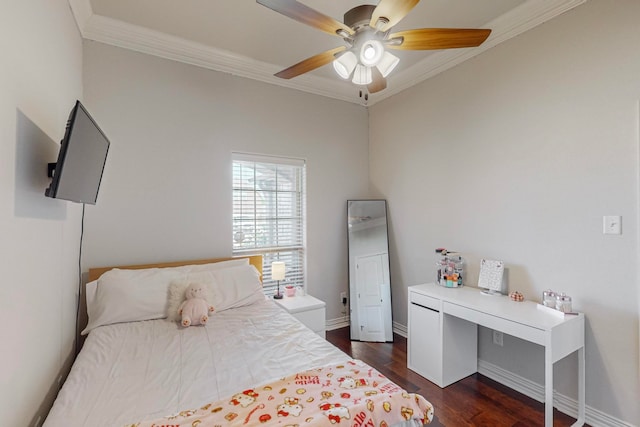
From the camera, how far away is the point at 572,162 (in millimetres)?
1951

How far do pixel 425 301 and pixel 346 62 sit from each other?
1.92m

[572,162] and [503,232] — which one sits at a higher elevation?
[572,162]

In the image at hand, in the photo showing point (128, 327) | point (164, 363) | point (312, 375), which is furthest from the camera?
point (128, 327)

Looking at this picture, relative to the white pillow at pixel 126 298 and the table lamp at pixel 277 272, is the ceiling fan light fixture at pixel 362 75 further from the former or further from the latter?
the white pillow at pixel 126 298

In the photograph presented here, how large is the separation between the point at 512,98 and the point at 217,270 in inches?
107

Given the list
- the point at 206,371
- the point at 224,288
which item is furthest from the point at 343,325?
the point at 206,371

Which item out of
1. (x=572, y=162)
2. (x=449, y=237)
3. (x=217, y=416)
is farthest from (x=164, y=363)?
(x=572, y=162)

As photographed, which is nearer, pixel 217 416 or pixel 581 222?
pixel 217 416

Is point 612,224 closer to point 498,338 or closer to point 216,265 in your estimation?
point 498,338

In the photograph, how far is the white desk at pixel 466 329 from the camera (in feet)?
5.68

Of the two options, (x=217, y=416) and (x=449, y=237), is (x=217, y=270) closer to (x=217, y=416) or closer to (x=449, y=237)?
(x=217, y=416)

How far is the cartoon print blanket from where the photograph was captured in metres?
1.03

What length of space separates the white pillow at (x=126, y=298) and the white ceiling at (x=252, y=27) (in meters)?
1.88

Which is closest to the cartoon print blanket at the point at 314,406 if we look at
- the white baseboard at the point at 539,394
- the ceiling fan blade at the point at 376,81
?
the white baseboard at the point at 539,394
